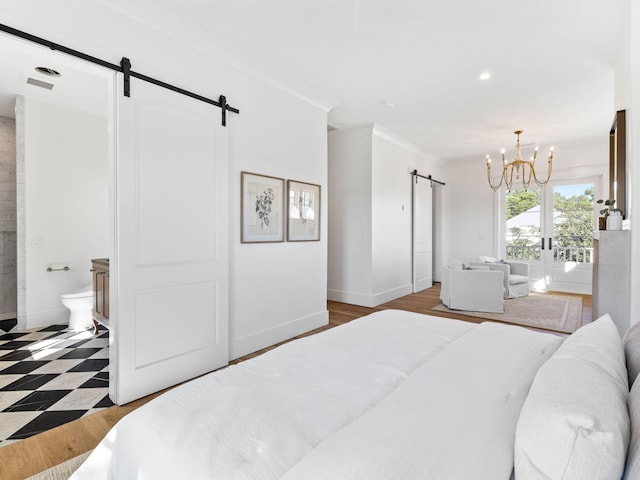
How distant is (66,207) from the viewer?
3959mm

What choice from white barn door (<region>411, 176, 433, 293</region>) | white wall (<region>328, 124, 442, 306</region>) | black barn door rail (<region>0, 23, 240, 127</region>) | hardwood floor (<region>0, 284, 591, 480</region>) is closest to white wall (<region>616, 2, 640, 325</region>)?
black barn door rail (<region>0, 23, 240, 127</region>)

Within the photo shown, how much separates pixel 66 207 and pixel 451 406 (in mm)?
4682

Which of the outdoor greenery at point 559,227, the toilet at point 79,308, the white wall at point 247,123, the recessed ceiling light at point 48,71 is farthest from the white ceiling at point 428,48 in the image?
the toilet at point 79,308

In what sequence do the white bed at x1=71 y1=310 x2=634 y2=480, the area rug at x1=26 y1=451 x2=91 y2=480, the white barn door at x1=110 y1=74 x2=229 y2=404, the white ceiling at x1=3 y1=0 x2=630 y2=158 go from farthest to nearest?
the white ceiling at x1=3 y1=0 x2=630 y2=158, the white barn door at x1=110 y1=74 x2=229 y2=404, the area rug at x1=26 y1=451 x2=91 y2=480, the white bed at x1=71 y1=310 x2=634 y2=480

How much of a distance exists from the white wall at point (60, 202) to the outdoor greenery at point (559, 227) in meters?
7.43

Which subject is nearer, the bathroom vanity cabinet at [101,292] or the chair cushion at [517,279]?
the bathroom vanity cabinet at [101,292]

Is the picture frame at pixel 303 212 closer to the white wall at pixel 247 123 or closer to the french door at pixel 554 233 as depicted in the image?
the white wall at pixel 247 123

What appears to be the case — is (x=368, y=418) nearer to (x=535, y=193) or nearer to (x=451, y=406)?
(x=451, y=406)

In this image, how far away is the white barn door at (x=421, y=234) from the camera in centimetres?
622

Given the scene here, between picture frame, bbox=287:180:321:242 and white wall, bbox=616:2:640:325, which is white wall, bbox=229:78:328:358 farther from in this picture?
white wall, bbox=616:2:640:325

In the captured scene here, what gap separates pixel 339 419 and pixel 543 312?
4944mm

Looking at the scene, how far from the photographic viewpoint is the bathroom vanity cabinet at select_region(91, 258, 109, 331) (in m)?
3.09

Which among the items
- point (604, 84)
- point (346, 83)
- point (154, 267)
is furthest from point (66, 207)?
point (604, 84)

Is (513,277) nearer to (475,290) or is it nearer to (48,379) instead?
(475,290)
